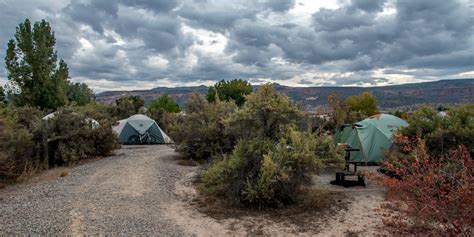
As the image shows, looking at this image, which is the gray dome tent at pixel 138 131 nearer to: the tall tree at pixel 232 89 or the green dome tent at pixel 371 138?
the green dome tent at pixel 371 138

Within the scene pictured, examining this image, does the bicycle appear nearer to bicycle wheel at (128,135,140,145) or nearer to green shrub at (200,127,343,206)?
bicycle wheel at (128,135,140,145)

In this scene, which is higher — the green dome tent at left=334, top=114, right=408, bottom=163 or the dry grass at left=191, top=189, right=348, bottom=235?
the green dome tent at left=334, top=114, right=408, bottom=163

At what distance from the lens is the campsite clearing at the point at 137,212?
20.7 feet

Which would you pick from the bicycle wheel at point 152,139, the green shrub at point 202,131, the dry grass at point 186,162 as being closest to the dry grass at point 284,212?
the dry grass at point 186,162

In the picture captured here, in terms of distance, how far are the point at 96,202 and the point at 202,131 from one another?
264 inches

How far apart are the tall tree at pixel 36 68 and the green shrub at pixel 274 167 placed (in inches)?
766

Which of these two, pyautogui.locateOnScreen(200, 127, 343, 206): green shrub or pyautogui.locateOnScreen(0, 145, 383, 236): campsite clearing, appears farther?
pyautogui.locateOnScreen(200, 127, 343, 206): green shrub

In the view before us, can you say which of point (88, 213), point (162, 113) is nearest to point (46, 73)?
point (162, 113)

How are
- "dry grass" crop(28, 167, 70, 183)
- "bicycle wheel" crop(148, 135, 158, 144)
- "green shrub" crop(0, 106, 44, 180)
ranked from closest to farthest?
"green shrub" crop(0, 106, 44, 180), "dry grass" crop(28, 167, 70, 183), "bicycle wheel" crop(148, 135, 158, 144)

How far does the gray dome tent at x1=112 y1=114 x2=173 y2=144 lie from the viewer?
845 inches

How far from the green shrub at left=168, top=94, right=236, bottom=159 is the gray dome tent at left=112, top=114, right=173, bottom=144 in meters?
6.72

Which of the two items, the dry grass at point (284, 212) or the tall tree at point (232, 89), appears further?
the tall tree at point (232, 89)

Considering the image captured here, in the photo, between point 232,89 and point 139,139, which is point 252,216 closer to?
point 139,139

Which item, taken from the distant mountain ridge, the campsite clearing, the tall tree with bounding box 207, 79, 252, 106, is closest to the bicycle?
the campsite clearing
